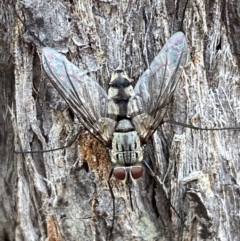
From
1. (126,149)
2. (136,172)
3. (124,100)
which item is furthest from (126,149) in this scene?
(124,100)

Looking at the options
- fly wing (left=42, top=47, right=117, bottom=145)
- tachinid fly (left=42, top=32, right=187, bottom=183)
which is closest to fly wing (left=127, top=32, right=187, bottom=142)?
tachinid fly (left=42, top=32, right=187, bottom=183)

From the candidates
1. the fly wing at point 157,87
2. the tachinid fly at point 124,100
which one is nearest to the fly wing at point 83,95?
the tachinid fly at point 124,100

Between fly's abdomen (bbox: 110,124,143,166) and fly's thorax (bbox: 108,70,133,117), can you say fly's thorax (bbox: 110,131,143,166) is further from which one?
fly's thorax (bbox: 108,70,133,117)

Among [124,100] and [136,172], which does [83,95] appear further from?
[136,172]

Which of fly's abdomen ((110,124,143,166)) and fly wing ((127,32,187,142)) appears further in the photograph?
fly's abdomen ((110,124,143,166))

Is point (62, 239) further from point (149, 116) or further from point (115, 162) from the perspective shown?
point (149, 116)

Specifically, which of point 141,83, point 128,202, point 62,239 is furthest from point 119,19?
point 62,239
